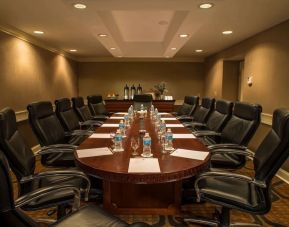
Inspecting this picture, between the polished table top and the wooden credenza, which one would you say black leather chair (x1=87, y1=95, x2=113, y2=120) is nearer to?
the wooden credenza

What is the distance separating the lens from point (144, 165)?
1516 millimetres

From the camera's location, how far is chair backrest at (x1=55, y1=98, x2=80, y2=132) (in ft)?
10.2

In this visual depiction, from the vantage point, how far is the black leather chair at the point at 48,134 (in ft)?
7.38

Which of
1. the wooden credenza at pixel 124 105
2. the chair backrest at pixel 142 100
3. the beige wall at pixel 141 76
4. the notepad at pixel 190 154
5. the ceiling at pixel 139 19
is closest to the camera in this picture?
the notepad at pixel 190 154

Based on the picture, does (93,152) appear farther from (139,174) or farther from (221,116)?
(221,116)

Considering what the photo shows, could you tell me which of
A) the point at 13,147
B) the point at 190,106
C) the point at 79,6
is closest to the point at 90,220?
the point at 13,147

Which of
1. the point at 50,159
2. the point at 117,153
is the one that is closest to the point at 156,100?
the point at 50,159

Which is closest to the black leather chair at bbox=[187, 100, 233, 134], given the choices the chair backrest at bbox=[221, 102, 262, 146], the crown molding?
the chair backrest at bbox=[221, 102, 262, 146]

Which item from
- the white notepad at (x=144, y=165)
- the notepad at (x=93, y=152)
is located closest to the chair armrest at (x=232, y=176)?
the white notepad at (x=144, y=165)

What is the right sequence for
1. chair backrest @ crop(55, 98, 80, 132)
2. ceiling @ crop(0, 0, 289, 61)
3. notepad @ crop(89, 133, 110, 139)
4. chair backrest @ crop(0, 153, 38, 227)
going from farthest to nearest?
chair backrest @ crop(55, 98, 80, 132)
ceiling @ crop(0, 0, 289, 61)
notepad @ crop(89, 133, 110, 139)
chair backrest @ crop(0, 153, 38, 227)

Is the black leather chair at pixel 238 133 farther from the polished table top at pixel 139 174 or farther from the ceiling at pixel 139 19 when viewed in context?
the ceiling at pixel 139 19

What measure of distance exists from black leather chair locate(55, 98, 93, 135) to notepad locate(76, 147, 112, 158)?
42.8 inches

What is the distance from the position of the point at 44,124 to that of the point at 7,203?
63.0 inches

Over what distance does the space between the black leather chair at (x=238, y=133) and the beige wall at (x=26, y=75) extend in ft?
10.2
